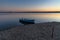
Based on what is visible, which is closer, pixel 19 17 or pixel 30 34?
pixel 30 34

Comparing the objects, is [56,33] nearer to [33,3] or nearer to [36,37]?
[36,37]

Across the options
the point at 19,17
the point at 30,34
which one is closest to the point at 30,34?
the point at 30,34

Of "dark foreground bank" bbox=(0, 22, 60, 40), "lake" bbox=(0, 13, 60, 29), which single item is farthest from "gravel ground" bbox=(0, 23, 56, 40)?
"lake" bbox=(0, 13, 60, 29)

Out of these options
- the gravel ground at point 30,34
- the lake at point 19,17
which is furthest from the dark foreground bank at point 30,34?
the lake at point 19,17

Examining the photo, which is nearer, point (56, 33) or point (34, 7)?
point (56, 33)

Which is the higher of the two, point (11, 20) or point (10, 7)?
point (10, 7)

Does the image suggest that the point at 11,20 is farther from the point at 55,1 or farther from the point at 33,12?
the point at 55,1

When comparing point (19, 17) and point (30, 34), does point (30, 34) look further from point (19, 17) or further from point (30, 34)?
point (19, 17)

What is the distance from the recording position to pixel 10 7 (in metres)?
1.01

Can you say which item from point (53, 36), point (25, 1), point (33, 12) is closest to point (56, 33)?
point (53, 36)

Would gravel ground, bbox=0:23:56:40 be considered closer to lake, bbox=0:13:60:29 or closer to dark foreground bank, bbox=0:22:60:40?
dark foreground bank, bbox=0:22:60:40

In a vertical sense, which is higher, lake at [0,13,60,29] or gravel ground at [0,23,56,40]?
lake at [0,13,60,29]

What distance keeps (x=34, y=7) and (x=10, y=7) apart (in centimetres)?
21

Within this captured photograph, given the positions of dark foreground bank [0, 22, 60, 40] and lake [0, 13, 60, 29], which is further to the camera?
lake [0, 13, 60, 29]
